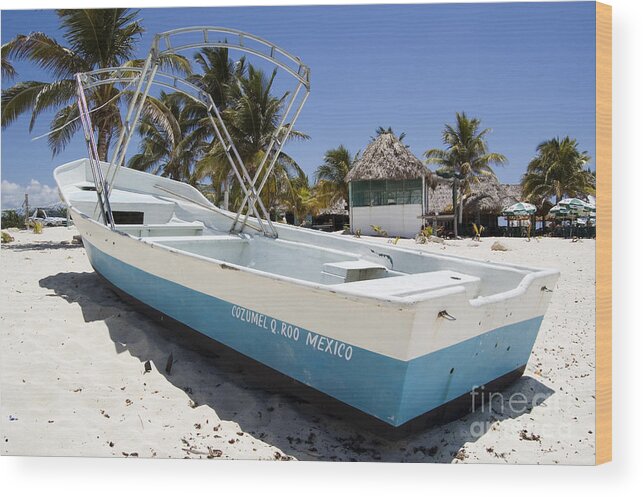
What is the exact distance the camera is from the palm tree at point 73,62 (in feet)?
A: 11.4

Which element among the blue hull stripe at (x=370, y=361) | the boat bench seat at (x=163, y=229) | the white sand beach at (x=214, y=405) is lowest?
the white sand beach at (x=214, y=405)

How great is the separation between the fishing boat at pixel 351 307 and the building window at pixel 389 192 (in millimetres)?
10659

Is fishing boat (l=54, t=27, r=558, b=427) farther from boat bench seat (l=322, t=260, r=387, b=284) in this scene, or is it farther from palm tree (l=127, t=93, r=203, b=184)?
palm tree (l=127, t=93, r=203, b=184)

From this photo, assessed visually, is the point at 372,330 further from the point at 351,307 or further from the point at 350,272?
the point at 350,272

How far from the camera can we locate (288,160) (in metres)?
11.5

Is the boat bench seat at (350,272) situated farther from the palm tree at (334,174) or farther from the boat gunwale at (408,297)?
the palm tree at (334,174)

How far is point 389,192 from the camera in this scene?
14703mm

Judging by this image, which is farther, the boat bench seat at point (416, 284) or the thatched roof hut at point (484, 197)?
the thatched roof hut at point (484, 197)

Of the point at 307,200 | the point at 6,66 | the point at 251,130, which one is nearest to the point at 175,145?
the point at 251,130

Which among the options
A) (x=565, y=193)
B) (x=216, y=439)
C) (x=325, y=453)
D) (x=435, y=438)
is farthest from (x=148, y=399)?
(x=565, y=193)

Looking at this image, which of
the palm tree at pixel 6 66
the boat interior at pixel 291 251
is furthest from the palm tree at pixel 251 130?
the palm tree at pixel 6 66

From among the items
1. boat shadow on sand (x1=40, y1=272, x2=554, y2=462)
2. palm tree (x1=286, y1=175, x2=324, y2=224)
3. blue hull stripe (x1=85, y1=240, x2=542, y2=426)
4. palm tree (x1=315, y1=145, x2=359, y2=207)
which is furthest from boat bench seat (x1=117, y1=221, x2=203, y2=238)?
palm tree (x1=315, y1=145, x2=359, y2=207)

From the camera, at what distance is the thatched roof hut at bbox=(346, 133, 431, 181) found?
14289 mm

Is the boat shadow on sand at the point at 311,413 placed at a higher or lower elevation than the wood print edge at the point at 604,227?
lower
